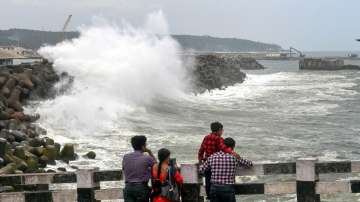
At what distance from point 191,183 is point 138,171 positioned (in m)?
1.09

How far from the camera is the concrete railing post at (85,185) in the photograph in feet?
27.5

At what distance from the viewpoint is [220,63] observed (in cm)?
6556

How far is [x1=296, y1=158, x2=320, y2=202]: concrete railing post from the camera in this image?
817cm

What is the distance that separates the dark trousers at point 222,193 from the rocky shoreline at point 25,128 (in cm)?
730

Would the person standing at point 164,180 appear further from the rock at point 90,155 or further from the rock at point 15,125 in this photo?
the rock at point 15,125

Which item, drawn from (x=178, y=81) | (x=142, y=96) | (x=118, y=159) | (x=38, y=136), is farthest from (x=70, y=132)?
(x=178, y=81)

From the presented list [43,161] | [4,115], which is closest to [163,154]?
[43,161]

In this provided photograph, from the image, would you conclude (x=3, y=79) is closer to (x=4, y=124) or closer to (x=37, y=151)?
(x=4, y=124)

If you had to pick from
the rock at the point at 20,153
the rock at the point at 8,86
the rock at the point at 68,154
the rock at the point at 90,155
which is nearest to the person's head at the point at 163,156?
the rock at the point at 20,153

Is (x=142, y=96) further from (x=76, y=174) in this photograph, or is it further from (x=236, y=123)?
(x=76, y=174)

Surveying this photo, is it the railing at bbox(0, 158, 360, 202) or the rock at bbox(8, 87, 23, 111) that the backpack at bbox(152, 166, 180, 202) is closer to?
the railing at bbox(0, 158, 360, 202)

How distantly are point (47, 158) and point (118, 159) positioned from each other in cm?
215

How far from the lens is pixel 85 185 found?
840 centimetres

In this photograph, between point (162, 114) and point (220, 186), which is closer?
point (220, 186)
